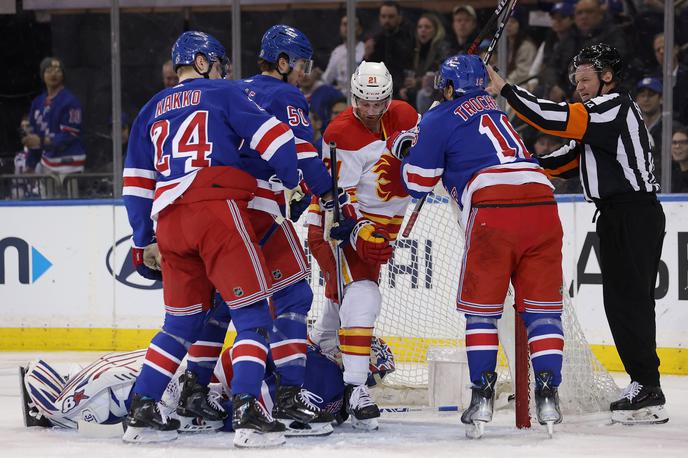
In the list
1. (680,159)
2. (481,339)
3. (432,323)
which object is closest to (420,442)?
(481,339)

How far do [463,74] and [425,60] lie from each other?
10.1 ft

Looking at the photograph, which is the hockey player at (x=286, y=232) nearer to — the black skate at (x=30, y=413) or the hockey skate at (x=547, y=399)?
the hockey skate at (x=547, y=399)

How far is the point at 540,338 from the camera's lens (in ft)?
12.9

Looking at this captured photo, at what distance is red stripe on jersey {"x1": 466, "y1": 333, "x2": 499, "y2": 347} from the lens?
12.9ft

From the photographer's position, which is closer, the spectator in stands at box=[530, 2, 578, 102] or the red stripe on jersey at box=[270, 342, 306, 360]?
the red stripe on jersey at box=[270, 342, 306, 360]

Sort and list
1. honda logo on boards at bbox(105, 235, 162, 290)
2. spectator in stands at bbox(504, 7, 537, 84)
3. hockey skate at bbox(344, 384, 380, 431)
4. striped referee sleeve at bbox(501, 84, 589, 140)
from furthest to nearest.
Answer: spectator in stands at bbox(504, 7, 537, 84), honda logo on boards at bbox(105, 235, 162, 290), striped referee sleeve at bbox(501, 84, 589, 140), hockey skate at bbox(344, 384, 380, 431)

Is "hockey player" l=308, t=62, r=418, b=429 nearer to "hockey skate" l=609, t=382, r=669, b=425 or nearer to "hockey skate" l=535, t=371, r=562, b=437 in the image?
"hockey skate" l=535, t=371, r=562, b=437

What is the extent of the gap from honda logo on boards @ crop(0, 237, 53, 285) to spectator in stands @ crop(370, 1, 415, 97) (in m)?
2.26

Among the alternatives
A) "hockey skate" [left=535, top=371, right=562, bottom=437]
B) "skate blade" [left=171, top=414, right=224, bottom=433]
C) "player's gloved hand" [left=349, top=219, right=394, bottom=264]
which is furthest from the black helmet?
"skate blade" [left=171, top=414, right=224, bottom=433]

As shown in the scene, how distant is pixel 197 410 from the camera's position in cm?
412

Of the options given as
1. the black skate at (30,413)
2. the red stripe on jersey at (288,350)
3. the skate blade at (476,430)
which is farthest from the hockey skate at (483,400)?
the black skate at (30,413)

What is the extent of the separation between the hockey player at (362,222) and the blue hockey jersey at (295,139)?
0.20 metres

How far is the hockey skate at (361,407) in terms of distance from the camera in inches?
163

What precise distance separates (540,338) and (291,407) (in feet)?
2.83
